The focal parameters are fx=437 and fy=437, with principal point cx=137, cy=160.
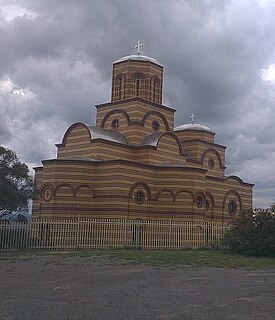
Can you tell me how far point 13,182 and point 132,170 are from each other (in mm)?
8731

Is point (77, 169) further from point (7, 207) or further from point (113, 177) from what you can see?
point (7, 207)

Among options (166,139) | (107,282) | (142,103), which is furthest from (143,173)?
(107,282)

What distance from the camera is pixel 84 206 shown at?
28578 mm

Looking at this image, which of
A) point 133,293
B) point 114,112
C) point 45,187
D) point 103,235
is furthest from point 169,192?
point 133,293

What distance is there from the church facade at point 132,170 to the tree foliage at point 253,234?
8.71 metres

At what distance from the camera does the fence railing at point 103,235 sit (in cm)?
2120

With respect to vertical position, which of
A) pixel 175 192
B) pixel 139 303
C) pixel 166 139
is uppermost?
pixel 166 139

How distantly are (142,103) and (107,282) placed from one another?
24.7 m

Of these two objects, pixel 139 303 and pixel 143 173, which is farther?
pixel 143 173

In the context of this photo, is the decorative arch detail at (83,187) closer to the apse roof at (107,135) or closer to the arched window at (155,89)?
the apse roof at (107,135)

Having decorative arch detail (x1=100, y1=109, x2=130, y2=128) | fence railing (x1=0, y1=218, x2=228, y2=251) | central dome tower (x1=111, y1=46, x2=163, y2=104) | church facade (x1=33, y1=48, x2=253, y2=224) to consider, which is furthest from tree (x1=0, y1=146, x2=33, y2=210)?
central dome tower (x1=111, y1=46, x2=163, y2=104)

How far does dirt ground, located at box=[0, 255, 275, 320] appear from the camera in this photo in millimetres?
7391

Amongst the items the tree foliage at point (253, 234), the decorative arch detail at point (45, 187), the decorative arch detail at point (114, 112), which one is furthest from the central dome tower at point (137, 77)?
the tree foliage at point (253, 234)

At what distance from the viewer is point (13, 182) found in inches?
902
